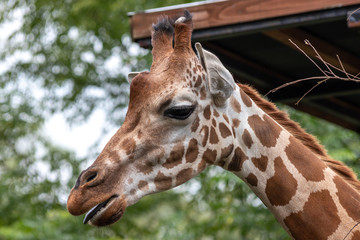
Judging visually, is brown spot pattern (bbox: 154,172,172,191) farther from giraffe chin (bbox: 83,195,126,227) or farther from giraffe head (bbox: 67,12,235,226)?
giraffe chin (bbox: 83,195,126,227)

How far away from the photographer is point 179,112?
9.18ft

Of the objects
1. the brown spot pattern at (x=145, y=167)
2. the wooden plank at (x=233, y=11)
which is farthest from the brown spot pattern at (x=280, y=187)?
the wooden plank at (x=233, y=11)

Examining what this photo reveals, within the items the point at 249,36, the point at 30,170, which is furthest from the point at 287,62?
the point at 30,170

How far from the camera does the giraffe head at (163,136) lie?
8.68 ft

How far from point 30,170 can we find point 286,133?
820 cm

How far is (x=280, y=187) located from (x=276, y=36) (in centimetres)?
122

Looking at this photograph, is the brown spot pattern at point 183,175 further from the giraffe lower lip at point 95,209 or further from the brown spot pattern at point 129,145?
the giraffe lower lip at point 95,209

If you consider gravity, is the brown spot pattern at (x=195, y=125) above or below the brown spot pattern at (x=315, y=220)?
above

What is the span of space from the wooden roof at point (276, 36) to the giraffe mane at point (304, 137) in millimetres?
600

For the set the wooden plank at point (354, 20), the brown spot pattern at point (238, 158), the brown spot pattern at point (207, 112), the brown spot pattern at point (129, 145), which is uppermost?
the wooden plank at point (354, 20)

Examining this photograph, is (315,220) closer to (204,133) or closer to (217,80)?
(204,133)

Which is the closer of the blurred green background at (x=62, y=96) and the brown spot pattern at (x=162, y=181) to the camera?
the brown spot pattern at (x=162, y=181)

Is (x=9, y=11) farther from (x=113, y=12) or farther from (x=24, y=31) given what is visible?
(x=113, y=12)

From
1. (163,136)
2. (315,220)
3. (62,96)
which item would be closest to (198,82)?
(163,136)
